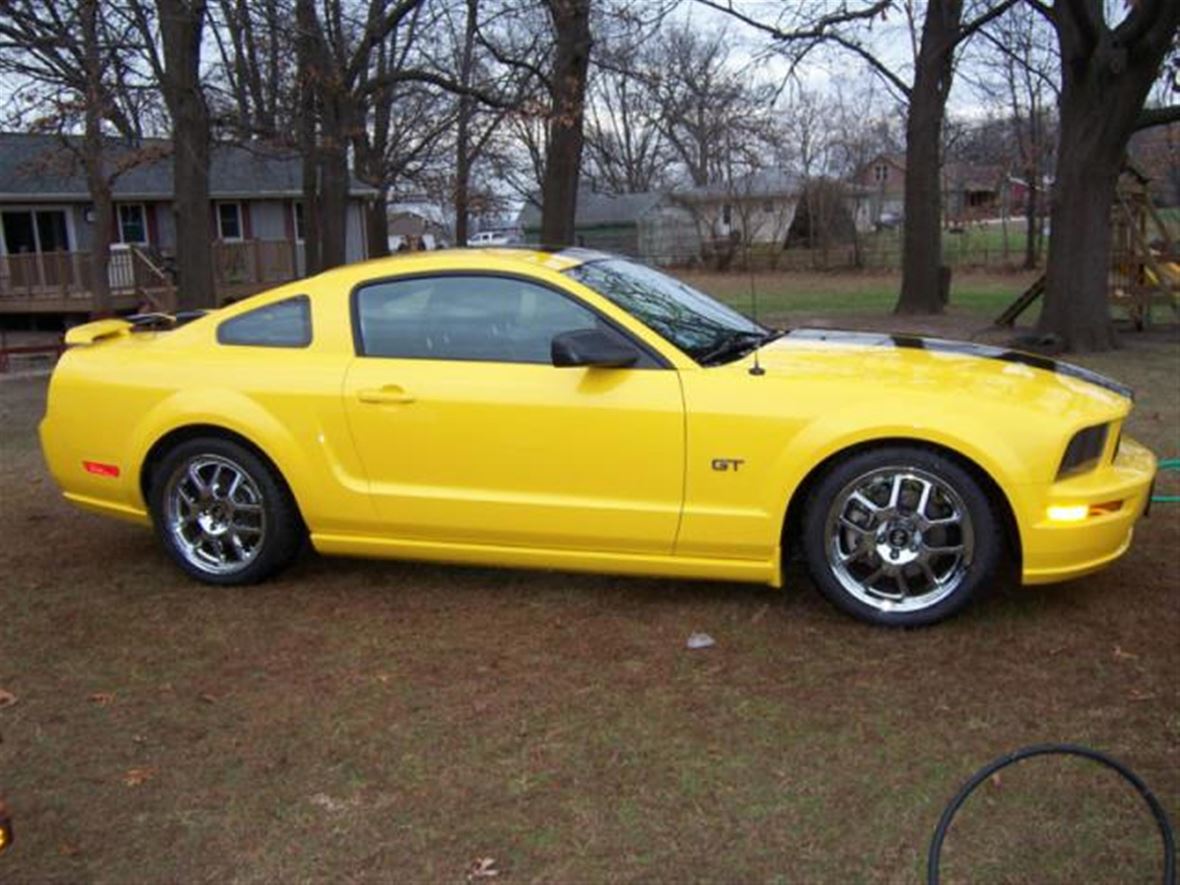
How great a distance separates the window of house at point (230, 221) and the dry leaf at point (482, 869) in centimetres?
3344

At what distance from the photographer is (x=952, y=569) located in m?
4.39

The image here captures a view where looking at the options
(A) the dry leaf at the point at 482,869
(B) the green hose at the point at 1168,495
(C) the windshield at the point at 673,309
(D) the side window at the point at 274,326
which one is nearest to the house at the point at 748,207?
(B) the green hose at the point at 1168,495

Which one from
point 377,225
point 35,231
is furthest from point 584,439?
point 377,225

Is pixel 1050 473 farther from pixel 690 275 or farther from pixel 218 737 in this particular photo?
pixel 690 275

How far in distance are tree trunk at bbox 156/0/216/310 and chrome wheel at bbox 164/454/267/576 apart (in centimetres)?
773

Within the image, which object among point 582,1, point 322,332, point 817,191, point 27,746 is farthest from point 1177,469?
point 817,191

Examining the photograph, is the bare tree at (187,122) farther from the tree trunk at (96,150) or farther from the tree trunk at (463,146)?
the tree trunk at (463,146)

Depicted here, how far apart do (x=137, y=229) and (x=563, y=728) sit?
32.5m

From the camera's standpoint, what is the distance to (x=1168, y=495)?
251 inches

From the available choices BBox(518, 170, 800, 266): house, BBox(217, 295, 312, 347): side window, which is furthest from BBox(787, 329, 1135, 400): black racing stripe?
BBox(518, 170, 800, 266): house

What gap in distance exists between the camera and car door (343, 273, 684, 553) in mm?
4582

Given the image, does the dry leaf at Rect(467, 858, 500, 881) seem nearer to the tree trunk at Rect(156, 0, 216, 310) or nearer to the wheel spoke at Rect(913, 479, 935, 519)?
the wheel spoke at Rect(913, 479, 935, 519)

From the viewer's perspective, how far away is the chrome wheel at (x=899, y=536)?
4355 mm

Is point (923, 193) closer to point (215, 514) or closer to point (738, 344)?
point (738, 344)
